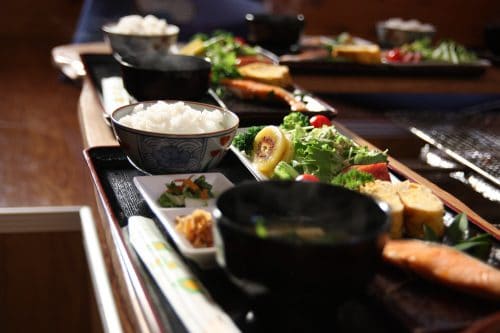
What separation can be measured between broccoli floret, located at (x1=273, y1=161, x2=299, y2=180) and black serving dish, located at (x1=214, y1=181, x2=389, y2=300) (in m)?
0.39

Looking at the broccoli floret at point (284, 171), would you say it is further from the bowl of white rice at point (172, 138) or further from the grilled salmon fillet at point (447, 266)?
the grilled salmon fillet at point (447, 266)

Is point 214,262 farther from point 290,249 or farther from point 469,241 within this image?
point 469,241

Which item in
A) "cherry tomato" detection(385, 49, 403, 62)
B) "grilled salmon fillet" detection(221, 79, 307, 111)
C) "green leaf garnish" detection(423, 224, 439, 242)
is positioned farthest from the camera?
"cherry tomato" detection(385, 49, 403, 62)

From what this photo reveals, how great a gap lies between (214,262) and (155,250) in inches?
4.3

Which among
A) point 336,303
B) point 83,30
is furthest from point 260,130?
point 83,30

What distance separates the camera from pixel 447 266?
1053 millimetres

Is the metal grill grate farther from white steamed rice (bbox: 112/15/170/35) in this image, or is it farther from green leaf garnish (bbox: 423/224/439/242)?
white steamed rice (bbox: 112/15/170/35)

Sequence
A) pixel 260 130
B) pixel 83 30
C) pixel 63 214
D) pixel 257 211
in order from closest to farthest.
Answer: pixel 257 211
pixel 260 130
pixel 63 214
pixel 83 30

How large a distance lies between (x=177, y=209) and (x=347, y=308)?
43cm

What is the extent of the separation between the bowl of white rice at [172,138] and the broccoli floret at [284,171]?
15cm

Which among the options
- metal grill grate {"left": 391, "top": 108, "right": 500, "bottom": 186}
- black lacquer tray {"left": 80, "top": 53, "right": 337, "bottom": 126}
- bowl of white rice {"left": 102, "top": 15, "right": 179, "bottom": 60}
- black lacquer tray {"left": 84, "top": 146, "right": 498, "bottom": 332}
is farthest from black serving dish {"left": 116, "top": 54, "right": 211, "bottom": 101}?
black lacquer tray {"left": 84, "top": 146, "right": 498, "bottom": 332}

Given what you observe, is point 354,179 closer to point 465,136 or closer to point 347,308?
point 347,308

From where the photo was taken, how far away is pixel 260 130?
67.9 inches

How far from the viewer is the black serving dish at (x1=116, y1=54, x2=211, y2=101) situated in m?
2.00
